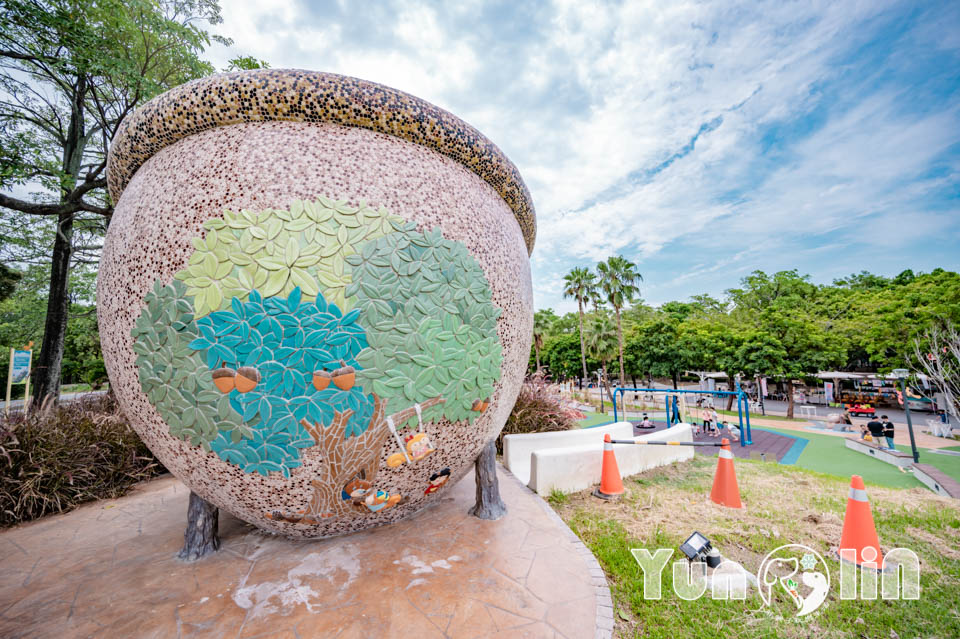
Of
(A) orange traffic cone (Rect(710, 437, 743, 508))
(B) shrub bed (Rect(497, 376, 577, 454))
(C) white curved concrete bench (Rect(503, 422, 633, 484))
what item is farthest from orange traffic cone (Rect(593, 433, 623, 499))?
(B) shrub bed (Rect(497, 376, 577, 454))

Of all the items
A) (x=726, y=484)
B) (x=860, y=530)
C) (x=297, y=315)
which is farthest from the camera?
(x=726, y=484)

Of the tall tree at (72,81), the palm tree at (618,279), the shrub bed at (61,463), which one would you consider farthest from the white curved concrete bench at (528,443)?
the palm tree at (618,279)

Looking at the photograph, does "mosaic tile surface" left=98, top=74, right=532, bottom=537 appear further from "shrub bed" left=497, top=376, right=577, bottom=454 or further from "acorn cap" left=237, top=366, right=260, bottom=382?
"shrub bed" left=497, top=376, right=577, bottom=454

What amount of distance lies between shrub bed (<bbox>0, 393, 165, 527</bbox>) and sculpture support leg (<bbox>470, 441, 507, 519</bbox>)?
4.85 meters

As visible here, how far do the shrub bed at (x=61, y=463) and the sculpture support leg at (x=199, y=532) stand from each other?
9.14 feet

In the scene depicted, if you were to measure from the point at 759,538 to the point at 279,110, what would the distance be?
223 inches

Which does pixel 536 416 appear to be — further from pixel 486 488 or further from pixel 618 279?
pixel 618 279

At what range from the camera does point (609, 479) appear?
198 inches

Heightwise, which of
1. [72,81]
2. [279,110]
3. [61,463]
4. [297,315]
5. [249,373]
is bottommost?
[61,463]

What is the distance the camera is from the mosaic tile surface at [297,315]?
90.5 inches

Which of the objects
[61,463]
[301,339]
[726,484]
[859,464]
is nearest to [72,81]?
[61,463]

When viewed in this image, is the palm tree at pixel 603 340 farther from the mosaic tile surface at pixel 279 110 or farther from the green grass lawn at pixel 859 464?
the mosaic tile surface at pixel 279 110

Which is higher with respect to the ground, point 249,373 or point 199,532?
point 249,373

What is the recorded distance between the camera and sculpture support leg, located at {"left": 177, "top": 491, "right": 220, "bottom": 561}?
3080mm
